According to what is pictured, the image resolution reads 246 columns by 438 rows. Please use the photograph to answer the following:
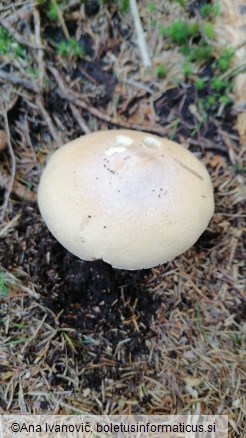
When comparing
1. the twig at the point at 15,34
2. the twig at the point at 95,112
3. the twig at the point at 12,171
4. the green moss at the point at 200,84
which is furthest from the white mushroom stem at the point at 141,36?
the twig at the point at 12,171

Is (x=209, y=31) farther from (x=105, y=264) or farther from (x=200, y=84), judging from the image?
(x=105, y=264)

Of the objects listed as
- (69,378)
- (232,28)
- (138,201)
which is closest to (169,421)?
(69,378)

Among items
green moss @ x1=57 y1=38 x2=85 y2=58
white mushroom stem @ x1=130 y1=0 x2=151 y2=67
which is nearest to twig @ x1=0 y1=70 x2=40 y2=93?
green moss @ x1=57 y1=38 x2=85 y2=58

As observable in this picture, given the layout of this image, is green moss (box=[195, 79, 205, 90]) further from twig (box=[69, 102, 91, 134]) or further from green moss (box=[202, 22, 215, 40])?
twig (box=[69, 102, 91, 134])

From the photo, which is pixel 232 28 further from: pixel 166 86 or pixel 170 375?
pixel 170 375

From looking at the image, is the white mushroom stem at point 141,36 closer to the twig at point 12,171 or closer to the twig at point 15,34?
the twig at point 15,34

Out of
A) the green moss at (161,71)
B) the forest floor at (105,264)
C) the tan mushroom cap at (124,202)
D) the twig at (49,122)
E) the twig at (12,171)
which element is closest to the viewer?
the tan mushroom cap at (124,202)
